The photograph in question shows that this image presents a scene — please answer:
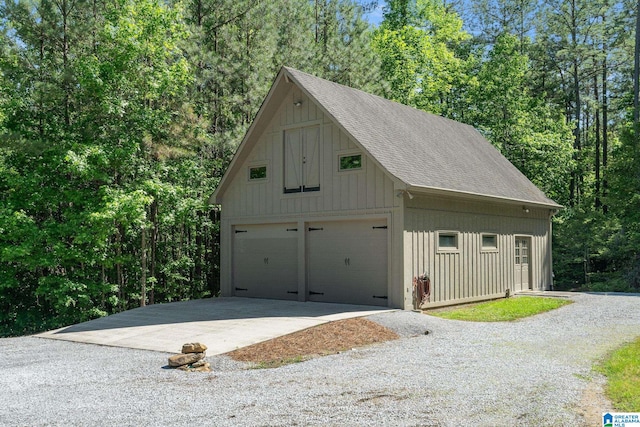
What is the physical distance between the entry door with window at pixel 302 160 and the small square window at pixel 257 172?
825 millimetres

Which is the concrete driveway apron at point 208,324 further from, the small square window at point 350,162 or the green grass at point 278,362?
the small square window at point 350,162

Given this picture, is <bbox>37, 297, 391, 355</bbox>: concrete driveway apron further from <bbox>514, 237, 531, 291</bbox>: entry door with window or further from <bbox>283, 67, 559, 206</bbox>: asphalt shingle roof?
<bbox>514, 237, 531, 291</bbox>: entry door with window

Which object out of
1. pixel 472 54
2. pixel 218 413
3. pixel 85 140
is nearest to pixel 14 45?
pixel 85 140

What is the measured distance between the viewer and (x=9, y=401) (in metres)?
6.64

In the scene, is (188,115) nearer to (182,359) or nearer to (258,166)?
(258,166)

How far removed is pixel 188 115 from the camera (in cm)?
1864

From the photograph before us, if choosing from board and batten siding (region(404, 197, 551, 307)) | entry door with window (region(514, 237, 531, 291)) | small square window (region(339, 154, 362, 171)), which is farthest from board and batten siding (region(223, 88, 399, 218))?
entry door with window (region(514, 237, 531, 291))

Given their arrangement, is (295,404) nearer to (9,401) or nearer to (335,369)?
(335,369)

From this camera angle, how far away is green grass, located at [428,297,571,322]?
13.5 m

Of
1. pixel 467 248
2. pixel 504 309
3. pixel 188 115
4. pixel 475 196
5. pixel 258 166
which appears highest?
pixel 188 115

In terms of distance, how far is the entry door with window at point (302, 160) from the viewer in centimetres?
1548

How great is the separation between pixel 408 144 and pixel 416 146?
36cm

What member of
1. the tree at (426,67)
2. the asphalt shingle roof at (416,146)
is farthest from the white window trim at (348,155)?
the tree at (426,67)

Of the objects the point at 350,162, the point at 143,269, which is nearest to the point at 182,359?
the point at 350,162
